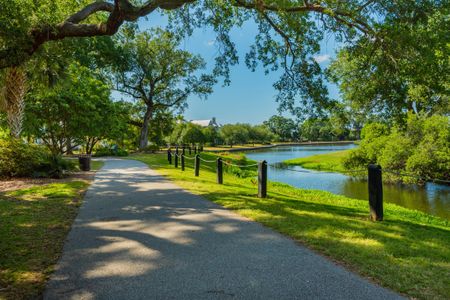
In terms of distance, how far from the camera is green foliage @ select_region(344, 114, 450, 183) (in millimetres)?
20812

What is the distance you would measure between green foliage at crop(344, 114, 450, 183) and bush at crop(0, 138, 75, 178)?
1798 cm

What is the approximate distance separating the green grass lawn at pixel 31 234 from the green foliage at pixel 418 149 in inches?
707

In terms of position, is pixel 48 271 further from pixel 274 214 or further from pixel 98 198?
pixel 98 198

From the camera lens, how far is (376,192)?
629 centimetres

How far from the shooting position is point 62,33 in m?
7.43

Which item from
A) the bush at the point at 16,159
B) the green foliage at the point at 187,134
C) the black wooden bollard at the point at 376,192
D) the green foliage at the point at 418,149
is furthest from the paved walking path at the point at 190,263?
the green foliage at the point at 187,134

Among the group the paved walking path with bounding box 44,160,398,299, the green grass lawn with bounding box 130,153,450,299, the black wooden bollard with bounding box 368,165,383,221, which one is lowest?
the green grass lawn with bounding box 130,153,450,299

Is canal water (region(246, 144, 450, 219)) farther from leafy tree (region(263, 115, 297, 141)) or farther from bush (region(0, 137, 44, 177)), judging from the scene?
leafy tree (region(263, 115, 297, 141))

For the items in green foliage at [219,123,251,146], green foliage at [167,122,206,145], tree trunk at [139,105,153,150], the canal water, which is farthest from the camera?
green foliage at [219,123,251,146]

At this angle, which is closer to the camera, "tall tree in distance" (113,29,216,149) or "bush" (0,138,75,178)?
"bush" (0,138,75,178)

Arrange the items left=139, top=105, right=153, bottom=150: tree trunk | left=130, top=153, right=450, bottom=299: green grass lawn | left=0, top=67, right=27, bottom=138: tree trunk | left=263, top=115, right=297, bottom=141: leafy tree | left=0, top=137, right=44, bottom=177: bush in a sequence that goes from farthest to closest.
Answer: left=263, top=115, right=297, bottom=141: leafy tree < left=139, top=105, right=153, bottom=150: tree trunk < left=0, top=67, right=27, bottom=138: tree trunk < left=0, top=137, right=44, bottom=177: bush < left=130, top=153, right=450, bottom=299: green grass lawn

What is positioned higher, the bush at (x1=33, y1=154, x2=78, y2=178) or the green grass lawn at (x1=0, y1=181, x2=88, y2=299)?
the bush at (x1=33, y1=154, x2=78, y2=178)

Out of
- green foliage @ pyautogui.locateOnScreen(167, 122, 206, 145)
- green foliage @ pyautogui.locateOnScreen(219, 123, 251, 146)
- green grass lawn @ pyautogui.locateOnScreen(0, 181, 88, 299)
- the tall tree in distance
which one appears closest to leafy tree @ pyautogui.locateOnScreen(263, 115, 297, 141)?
green foliage @ pyautogui.locateOnScreen(219, 123, 251, 146)

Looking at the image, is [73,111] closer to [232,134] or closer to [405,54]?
[405,54]
